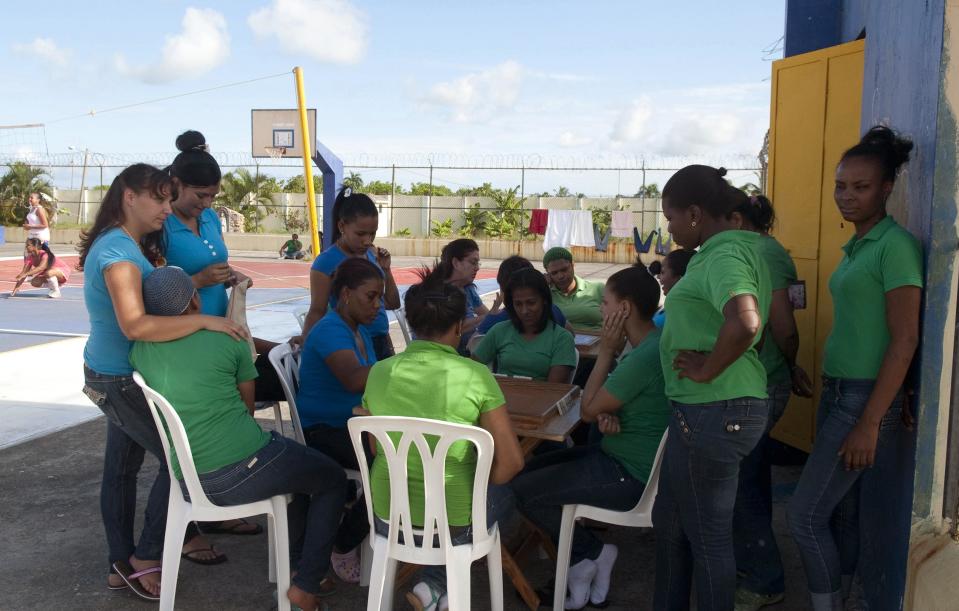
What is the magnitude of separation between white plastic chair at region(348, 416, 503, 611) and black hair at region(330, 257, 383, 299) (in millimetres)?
1040

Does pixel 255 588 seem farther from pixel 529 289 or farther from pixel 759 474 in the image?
pixel 759 474

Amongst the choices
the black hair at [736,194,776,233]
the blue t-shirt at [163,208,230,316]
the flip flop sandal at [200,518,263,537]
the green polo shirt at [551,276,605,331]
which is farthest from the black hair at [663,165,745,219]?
the green polo shirt at [551,276,605,331]

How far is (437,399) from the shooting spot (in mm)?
2516

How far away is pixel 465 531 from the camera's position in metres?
2.62

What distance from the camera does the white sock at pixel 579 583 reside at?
123 inches

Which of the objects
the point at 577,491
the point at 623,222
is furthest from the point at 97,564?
the point at 623,222

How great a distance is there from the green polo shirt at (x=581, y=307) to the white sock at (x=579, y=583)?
228cm

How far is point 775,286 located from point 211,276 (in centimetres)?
232

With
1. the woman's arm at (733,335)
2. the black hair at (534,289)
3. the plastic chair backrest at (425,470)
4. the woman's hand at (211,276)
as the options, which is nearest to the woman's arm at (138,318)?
the woman's hand at (211,276)

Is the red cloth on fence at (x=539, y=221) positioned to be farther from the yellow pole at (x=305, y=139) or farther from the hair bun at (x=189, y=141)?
the hair bun at (x=189, y=141)

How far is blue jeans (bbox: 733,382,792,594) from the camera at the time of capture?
3.14 meters

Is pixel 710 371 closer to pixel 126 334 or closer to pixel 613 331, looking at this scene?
pixel 613 331

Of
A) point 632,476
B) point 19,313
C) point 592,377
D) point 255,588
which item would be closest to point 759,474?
point 632,476

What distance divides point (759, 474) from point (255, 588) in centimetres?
209
